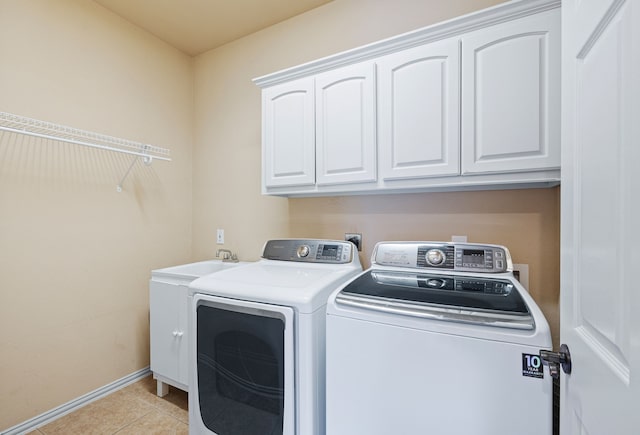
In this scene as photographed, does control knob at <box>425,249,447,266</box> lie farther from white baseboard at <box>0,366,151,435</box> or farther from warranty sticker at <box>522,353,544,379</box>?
white baseboard at <box>0,366,151,435</box>

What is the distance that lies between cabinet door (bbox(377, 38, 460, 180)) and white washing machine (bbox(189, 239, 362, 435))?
26.4 inches

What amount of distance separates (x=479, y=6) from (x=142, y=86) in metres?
2.38

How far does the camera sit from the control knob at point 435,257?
150 centimetres

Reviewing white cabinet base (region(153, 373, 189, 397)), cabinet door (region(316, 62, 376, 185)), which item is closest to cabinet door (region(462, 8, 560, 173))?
cabinet door (region(316, 62, 376, 185))

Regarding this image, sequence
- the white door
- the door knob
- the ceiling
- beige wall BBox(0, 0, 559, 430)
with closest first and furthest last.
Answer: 1. the white door
2. the door knob
3. beige wall BBox(0, 0, 559, 430)
4. the ceiling

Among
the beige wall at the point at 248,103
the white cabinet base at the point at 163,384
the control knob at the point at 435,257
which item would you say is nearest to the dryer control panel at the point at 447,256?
the control knob at the point at 435,257

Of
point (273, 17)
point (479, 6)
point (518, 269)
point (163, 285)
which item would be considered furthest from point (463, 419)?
point (273, 17)

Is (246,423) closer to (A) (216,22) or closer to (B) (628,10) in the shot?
(B) (628,10)

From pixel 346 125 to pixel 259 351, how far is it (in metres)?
1.22

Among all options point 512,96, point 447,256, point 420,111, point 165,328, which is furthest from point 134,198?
point 512,96

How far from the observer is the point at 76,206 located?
1.98m

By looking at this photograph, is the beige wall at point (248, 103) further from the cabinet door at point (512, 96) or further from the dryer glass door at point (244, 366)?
the dryer glass door at point (244, 366)

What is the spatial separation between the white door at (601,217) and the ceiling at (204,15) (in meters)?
1.90

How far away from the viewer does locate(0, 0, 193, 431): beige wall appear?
172 centimetres
